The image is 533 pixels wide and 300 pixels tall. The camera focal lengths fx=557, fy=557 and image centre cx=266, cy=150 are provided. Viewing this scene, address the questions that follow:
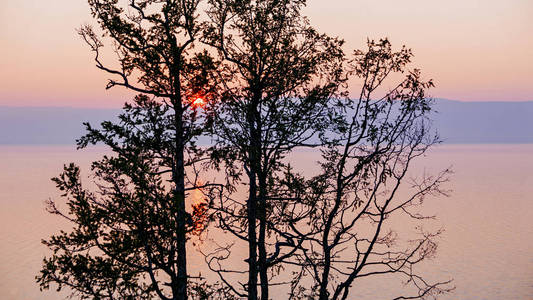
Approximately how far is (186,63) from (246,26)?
99.2 inches

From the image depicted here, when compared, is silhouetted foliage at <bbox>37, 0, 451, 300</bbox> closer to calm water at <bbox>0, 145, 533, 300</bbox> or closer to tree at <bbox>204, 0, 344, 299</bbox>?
tree at <bbox>204, 0, 344, 299</bbox>

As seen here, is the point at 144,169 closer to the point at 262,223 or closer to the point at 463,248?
the point at 262,223

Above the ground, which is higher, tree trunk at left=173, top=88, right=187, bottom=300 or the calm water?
the calm water

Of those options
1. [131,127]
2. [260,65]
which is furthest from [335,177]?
[131,127]

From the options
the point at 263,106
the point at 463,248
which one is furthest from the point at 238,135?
the point at 463,248

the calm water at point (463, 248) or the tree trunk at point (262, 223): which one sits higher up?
the calm water at point (463, 248)

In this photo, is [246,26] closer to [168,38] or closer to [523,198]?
[168,38]

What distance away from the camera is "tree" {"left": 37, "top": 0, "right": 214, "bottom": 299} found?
54.2ft

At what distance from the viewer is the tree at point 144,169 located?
→ 16516 mm

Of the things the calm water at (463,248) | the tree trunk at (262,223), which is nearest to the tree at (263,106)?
the tree trunk at (262,223)

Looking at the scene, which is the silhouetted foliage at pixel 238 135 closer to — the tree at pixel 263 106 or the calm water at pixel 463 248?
the tree at pixel 263 106

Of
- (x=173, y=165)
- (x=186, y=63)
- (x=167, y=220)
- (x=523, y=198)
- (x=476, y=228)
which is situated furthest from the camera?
(x=523, y=198)

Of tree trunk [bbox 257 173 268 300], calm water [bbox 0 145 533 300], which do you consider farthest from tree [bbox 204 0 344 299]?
calm water [bbox 0 145 533 300]

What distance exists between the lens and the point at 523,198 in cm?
18738
